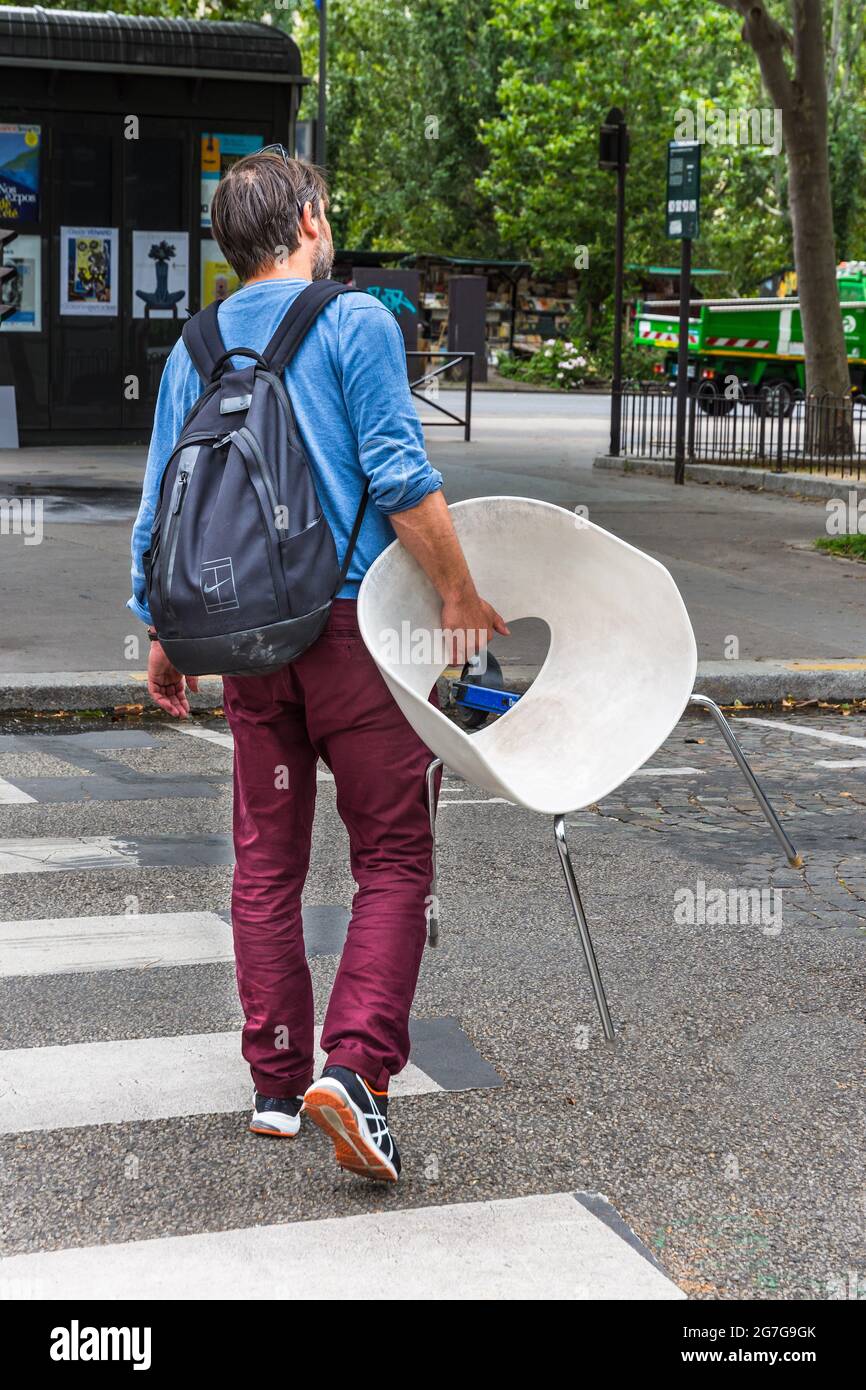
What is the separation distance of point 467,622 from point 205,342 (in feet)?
2.35

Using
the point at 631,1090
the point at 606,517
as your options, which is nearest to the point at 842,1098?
the point at 631,1090

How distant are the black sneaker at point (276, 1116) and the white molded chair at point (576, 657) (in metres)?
0.69

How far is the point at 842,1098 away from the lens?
3.76 meters

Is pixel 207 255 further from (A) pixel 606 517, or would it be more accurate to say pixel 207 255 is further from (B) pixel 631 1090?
(B) pixel 631 1090

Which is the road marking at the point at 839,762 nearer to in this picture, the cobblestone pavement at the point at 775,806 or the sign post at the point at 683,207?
the cobblestone pavement at the point at 775,806

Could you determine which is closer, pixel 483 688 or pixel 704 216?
pixel 483 688

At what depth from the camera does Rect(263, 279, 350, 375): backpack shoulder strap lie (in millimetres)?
3250

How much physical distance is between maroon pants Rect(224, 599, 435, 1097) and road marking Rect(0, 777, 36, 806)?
2.98 m

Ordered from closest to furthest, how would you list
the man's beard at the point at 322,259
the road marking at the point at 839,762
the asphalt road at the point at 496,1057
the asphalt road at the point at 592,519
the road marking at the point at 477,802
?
the asphalt road at the point at 496,1057
the man's beard at the point at 322,259
the road marking at the point at 477,802
the road marking at the point at 839,762
the asphalt road at the point at 592,519

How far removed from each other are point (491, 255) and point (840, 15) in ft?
46.4

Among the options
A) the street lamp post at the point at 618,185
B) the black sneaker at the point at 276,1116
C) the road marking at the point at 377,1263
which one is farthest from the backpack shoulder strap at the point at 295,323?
the street lamp post at the point at 618,185

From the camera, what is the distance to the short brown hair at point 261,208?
333cm

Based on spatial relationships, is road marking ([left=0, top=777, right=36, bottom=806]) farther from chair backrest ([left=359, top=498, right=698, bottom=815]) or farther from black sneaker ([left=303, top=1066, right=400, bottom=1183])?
black sneaker ([left=303, top=1066, right=400, bottom=1183])

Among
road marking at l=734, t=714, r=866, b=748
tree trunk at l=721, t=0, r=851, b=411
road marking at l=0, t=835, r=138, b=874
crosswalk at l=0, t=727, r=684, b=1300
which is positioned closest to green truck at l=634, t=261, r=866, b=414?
tree trunk at l=721, t=0, r=851, b=411
